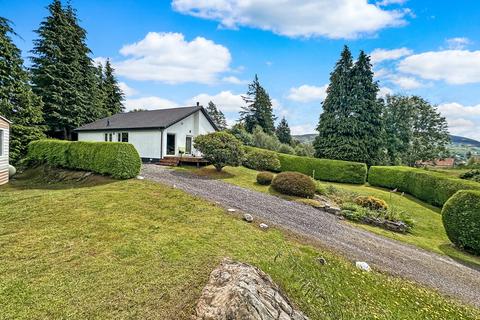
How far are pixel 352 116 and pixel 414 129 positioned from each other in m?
16.2

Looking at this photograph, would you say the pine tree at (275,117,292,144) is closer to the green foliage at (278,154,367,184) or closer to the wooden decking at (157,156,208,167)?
the green foliage at (278,154,367,184)

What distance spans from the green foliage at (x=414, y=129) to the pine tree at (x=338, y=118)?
11116mm

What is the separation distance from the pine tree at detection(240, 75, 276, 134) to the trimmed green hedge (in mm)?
26465

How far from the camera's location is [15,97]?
1970cm

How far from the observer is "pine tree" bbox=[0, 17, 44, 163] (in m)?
18.6

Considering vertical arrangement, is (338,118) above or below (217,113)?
below

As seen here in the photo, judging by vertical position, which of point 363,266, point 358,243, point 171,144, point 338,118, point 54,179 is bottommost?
point 358,243

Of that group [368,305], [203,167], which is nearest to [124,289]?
[368,305]

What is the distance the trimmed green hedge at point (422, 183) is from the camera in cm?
1323

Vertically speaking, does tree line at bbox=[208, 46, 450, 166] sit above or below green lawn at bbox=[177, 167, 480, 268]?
above

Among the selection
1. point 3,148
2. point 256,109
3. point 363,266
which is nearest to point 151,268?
point 363,266

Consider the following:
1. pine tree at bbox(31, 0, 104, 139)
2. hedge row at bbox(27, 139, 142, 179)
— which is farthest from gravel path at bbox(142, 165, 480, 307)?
pine tree at bbox(31, 0, 104, 139)

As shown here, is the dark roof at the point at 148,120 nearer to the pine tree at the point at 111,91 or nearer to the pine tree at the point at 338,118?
the pine tree at the point at 338,118

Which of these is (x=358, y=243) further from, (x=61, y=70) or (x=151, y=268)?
(x=61, y=70)
